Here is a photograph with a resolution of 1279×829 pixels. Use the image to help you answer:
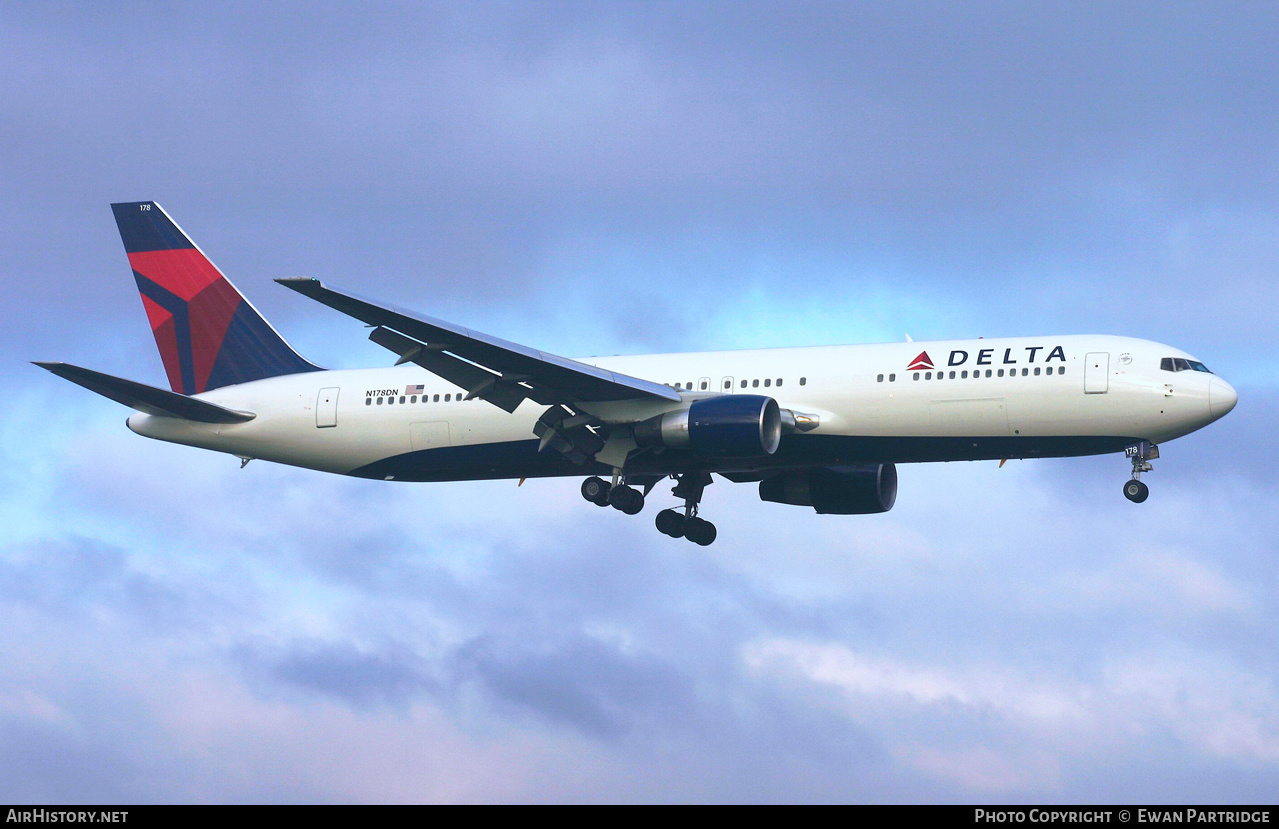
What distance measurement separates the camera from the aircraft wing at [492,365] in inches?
1618

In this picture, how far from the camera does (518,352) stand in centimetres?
4334

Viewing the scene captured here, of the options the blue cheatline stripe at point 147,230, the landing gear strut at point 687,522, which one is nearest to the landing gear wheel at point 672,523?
the landing gear strut at point 687,522

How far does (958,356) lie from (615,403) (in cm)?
935

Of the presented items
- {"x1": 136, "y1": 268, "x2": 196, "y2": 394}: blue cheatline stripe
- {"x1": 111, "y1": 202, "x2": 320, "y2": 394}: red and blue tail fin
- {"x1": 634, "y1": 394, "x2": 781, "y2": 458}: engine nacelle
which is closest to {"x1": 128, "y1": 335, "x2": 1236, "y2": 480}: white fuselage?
{"x1": 634, "y1": 394, "x2": 781, "y2": 458}: engine nacelle

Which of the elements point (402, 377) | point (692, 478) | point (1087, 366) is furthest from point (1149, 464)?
point (402, 377)

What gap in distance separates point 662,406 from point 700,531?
8002mm

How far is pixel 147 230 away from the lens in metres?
56.1

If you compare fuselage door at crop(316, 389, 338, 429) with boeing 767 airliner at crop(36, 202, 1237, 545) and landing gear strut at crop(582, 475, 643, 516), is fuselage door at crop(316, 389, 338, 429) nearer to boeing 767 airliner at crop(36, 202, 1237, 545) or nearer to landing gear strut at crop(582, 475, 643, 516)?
boeing 767 airliner at crop(36, 202, 1237, 545)

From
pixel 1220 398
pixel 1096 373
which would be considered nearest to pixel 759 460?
pixel 1096 373

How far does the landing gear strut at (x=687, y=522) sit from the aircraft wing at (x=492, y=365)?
6396mm

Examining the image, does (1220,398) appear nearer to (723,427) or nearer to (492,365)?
(723,427)

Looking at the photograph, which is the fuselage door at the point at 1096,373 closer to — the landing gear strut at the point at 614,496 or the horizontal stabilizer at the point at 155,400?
the landing gear strut at the point at 614,496

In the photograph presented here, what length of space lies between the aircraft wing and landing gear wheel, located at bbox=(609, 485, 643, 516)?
366 cm
